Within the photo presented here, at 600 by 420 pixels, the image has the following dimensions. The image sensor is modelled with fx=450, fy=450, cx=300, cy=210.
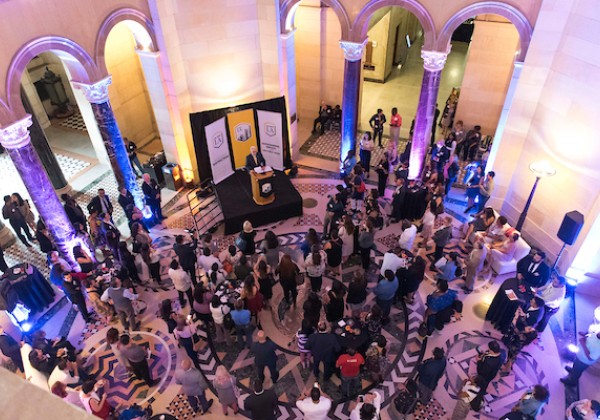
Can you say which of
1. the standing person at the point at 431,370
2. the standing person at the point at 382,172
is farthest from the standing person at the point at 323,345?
the standing person at the point at 382,172

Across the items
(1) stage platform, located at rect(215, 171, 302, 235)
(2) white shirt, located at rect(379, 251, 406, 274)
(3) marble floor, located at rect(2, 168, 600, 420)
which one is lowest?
(3) marble floor, located at rect(2, 168, 600, 420)

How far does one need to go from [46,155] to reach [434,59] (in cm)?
1010

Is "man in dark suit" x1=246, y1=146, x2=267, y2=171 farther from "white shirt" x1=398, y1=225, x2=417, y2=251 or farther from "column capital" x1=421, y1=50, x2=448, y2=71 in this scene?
"column capital" x1=421, y1=50, x2=448, y2=71

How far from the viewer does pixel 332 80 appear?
15375mm

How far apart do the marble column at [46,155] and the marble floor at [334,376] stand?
4.10 metres

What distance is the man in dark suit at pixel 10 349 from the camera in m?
7.23

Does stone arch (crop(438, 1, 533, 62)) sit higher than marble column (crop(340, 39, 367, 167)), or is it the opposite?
stone arch (crop(438, 1, 533, 62))

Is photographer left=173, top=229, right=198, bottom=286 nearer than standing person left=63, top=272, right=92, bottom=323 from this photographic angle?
No

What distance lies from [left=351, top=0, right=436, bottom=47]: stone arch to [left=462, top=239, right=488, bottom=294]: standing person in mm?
4815

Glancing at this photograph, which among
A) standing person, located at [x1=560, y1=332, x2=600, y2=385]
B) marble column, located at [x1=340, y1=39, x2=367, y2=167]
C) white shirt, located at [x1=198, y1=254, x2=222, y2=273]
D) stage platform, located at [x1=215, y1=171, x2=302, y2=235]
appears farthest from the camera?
marble column, located at [x1=340, y1=39, x2=367, y2=167]

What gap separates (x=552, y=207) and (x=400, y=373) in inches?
204

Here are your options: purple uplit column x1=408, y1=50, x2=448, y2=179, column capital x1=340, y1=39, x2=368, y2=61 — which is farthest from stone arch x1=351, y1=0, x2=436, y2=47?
purple uplit column x1=408, y1=50, x2=448, y2=179

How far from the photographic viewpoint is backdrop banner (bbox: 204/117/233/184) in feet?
38.5

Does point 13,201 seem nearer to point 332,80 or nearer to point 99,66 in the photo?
point 99,66
